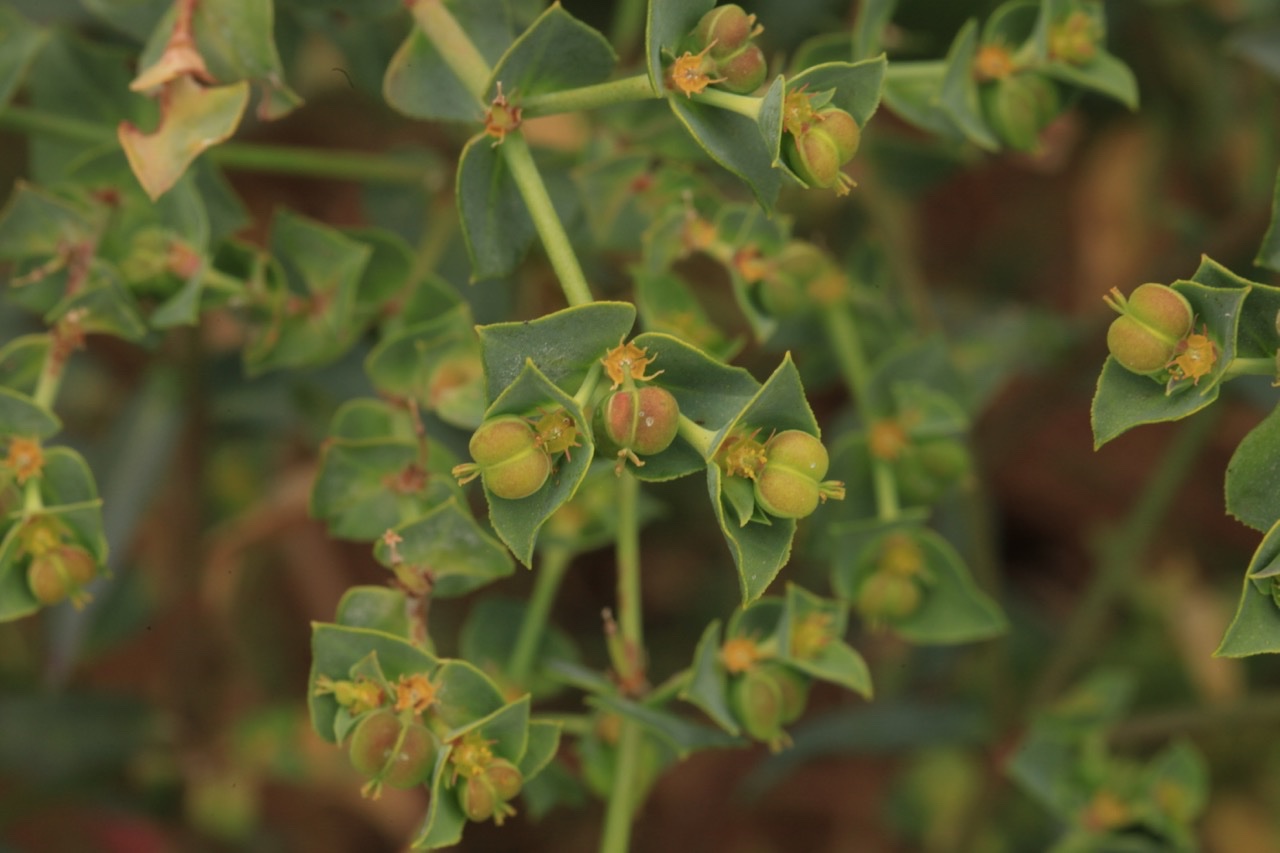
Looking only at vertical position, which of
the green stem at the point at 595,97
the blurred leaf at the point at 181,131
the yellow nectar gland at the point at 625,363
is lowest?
the yellow nectar gland at the point at 625,363

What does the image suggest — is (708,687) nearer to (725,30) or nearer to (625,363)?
(625,363)

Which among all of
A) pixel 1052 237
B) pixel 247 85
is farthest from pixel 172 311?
pixel 1052 237

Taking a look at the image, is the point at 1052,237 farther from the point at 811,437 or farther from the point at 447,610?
the point at 811,437

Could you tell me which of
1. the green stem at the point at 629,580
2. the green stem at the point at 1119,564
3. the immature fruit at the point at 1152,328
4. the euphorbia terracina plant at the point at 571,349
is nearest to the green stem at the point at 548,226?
the euphorbia terracina plant at the point at 571,349

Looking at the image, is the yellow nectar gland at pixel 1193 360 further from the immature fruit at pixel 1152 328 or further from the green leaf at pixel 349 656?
the green leaf at pixel 349 656

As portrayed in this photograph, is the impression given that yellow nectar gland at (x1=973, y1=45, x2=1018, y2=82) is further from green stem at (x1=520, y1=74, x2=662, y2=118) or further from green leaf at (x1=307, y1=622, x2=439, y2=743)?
green leaf at (x1=307, y1=622, x2=439, y2=743)

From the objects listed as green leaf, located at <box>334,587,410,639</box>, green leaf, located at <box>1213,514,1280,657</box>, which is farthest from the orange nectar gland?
green leaf, located at <box>1213,514,1280,657</box>

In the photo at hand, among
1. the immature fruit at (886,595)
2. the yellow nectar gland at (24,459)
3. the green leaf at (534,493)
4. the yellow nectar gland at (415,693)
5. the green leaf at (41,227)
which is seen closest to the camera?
the green leaf at (534,493)

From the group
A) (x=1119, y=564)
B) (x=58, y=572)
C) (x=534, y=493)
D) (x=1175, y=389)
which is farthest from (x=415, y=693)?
(x=1119, y=564)
